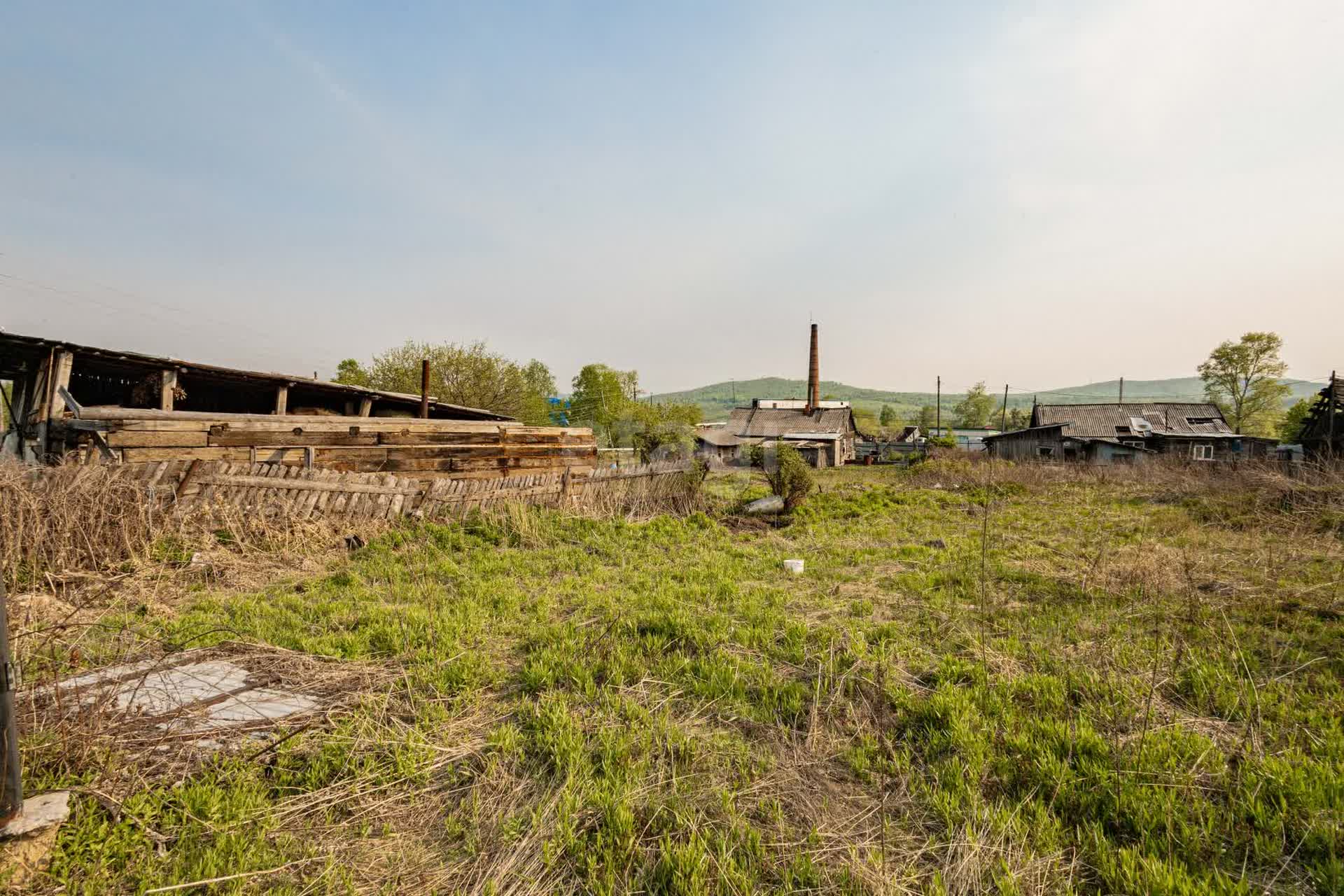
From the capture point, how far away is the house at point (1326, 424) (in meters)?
22.0

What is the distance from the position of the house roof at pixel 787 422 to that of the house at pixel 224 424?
1321 inches

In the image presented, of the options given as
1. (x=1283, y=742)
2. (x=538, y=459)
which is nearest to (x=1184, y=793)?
(x=1283, y=742)

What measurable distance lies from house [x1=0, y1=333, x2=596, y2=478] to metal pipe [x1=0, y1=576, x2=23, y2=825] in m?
7.38

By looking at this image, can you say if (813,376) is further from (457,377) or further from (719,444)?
(457,377)

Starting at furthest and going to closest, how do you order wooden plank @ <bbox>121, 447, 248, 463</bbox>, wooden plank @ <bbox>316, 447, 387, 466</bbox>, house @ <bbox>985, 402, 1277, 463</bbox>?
house @ <bbox>985, 402, 1277, 463</bbox> < wooden plank @ <bbox>316, 447, 387, 466</bbox> < wooden plank @ <bbox>121, 447, 248, 463</bbox>

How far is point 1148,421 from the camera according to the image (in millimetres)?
35438

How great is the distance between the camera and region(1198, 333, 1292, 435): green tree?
48375 millimetres

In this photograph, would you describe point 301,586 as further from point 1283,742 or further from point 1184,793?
point 1283,742

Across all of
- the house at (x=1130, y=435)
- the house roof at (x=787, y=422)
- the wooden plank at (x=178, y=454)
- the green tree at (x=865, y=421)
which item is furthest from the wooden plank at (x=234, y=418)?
the green tree at (x=865, y=421)

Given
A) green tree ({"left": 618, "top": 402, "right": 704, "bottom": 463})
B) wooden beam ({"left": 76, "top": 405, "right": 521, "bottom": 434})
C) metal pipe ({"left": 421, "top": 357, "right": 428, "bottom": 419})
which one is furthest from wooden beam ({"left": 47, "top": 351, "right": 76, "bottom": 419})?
green tree ({"left": 618, "top": 402, "right": 704, "bottom": 463})

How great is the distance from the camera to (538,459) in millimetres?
14453

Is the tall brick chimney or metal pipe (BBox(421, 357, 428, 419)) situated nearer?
metal pipe (BBox(421, 357, 428, 419))

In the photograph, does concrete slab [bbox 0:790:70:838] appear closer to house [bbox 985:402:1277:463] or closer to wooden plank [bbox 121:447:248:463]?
wooden plank [bbox 121:447:248:463]

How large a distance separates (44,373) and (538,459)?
9.42m
